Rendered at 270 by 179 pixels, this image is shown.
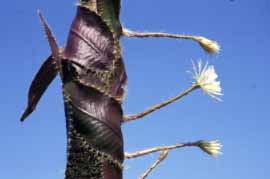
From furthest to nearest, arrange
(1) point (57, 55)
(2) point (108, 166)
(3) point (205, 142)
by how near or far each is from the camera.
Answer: (3) point (205, 142)
(1) point (57, 55)
(2) point (108, 166)

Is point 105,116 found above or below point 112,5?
below

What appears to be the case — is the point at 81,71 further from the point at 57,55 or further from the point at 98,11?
the point at 98,11

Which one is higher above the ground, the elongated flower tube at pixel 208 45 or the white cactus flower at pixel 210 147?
the elongated flower tube at pixel 208 45

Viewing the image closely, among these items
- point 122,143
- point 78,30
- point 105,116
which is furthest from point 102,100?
point 78,30

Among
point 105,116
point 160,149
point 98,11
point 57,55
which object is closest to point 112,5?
point 98,11

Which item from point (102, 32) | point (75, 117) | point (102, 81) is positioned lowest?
point (75, 117)

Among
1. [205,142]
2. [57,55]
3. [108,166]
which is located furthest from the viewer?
[205,142]

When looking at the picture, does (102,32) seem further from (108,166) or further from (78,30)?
(108,166)

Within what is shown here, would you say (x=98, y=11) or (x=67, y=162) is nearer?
(x=67, y=162)

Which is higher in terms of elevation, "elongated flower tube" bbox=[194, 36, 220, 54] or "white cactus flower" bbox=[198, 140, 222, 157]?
"elongated flower tube" bbox=[194, 36, 220, 54]
